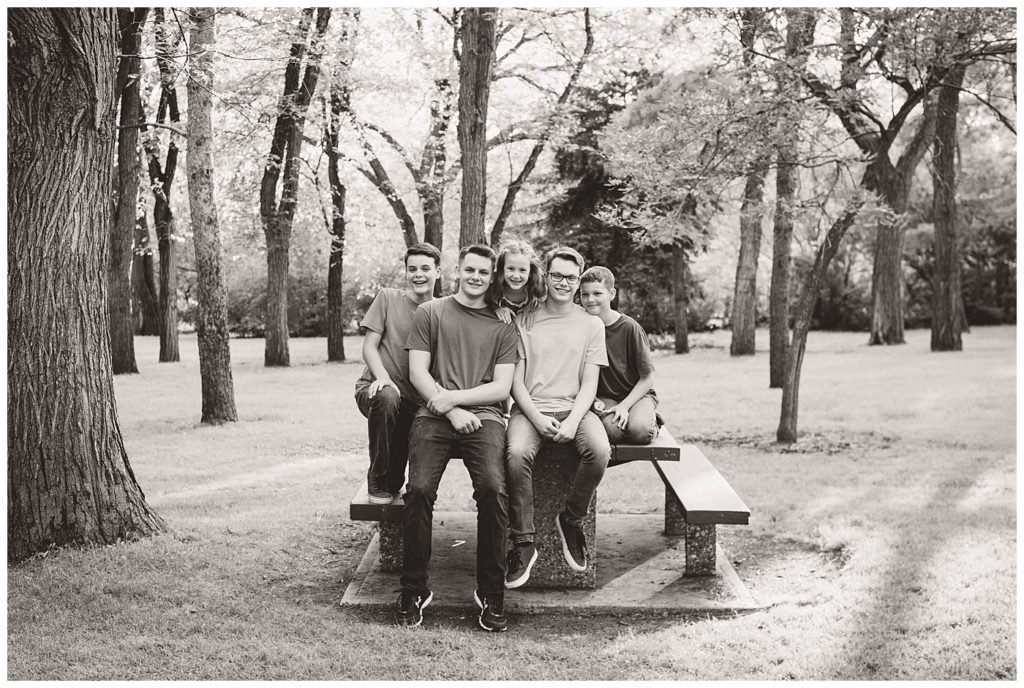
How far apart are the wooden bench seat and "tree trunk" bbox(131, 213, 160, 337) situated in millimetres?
17811

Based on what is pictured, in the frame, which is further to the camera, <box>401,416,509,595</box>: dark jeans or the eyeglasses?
the eyeglasses

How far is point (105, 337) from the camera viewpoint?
532 cm

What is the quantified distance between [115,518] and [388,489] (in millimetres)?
1642

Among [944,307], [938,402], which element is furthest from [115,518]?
[944,307]

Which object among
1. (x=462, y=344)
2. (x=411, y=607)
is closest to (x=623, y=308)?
(x=462, y=344)

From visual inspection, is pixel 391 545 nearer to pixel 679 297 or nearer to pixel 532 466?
pixel 532 466

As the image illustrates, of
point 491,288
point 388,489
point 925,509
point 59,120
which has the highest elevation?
point 59,120

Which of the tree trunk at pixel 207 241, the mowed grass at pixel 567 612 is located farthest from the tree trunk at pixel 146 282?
the mowed grass at pixel 567 612

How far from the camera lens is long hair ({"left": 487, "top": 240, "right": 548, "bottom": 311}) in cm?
478

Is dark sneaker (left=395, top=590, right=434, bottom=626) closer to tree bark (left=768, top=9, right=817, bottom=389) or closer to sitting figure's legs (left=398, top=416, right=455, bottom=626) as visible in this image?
sitting figure's legs (left=398, top=416, right=455, bottom=626)

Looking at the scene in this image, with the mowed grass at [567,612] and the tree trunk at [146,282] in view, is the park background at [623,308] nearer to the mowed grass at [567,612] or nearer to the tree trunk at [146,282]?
the mowed grass at [567,612]

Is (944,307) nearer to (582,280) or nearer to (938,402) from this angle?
(938,402)

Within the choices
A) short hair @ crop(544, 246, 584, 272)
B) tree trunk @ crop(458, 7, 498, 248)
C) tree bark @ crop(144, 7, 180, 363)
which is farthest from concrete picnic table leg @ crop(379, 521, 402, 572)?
tree bark @ crop(144, 7, 180, 363)

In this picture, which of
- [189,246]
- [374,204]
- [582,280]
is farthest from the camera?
[189,246]
